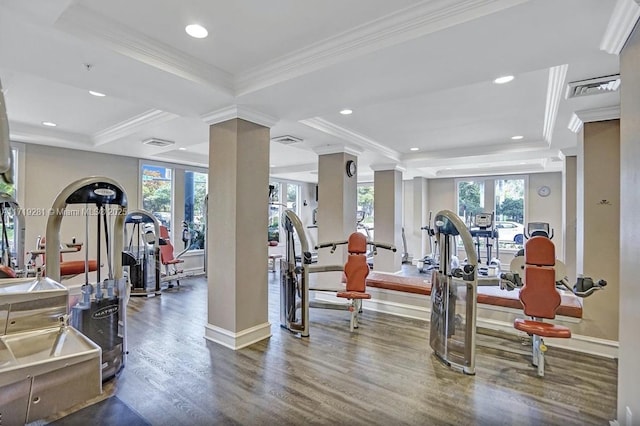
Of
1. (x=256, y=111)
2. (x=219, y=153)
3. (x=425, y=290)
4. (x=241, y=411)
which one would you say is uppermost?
(x=256, y=111)

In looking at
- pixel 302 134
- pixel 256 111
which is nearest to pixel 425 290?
pixel 302 134

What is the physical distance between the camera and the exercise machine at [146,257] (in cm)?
607

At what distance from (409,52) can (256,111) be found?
1.82m

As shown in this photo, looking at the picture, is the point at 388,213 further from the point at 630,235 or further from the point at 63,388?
the point at 63,388

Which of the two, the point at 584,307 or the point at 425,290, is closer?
the point at 584,307

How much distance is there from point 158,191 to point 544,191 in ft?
30.9

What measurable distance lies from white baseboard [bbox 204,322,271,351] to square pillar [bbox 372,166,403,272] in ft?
13.5

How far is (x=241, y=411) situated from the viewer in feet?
7.98

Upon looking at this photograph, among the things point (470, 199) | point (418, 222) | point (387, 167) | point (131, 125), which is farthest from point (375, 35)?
point (470, 199)

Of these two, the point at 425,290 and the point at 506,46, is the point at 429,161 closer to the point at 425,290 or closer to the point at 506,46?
the point at 425,290

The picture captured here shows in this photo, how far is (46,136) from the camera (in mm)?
5223

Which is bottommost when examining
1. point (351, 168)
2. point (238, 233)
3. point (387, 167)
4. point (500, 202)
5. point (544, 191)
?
point (238, 233)

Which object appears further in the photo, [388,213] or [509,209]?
[509,209]

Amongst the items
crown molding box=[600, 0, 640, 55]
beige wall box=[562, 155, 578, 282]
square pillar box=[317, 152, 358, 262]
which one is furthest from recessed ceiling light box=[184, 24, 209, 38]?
beige wall box=[562, 155, 578, 282]
